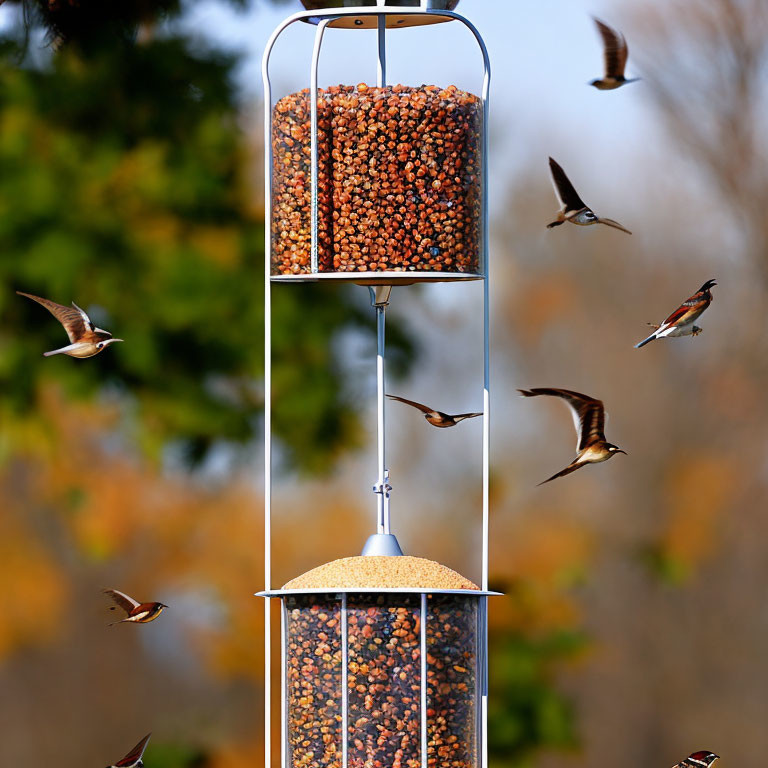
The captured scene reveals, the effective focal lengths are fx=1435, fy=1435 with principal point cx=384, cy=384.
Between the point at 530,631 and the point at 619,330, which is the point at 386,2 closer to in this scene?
the point at 619,330

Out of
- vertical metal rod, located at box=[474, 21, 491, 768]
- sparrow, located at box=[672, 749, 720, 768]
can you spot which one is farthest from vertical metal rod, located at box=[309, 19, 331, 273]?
sparrow, located at box=[672, 749, 720, 768]

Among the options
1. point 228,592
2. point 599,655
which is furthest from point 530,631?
point 228,592

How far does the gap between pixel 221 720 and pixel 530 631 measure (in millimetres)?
1202

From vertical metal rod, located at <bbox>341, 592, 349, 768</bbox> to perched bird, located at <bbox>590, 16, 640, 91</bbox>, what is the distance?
1.33 metres

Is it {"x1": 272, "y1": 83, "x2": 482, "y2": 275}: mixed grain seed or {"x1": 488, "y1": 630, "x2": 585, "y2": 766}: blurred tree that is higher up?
{"x1": 272, "y1": 83, "x2": 482, "y2": 275}: mixed grain seed

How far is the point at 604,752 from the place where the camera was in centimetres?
554

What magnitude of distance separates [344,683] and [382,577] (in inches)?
9.0

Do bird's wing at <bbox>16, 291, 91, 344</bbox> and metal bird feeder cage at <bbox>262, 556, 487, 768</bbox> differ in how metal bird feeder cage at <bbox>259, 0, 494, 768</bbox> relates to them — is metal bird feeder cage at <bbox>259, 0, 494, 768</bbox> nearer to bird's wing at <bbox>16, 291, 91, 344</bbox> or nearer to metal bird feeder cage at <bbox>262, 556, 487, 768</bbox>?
metal bird feeder cage at <bbox>262, 556, 487, 768</bbox>

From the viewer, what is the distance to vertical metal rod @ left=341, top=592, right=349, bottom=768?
9.50 feet

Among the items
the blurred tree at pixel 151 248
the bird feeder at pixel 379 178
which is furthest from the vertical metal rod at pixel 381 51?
the blurred tree at pixel 151 248

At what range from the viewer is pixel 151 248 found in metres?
5.07

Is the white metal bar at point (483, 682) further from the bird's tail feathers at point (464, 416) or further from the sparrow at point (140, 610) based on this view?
the sparrow at point (140, 610)

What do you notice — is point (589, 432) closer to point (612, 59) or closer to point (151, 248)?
point (612, 59)

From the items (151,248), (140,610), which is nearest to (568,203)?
(140,610)
